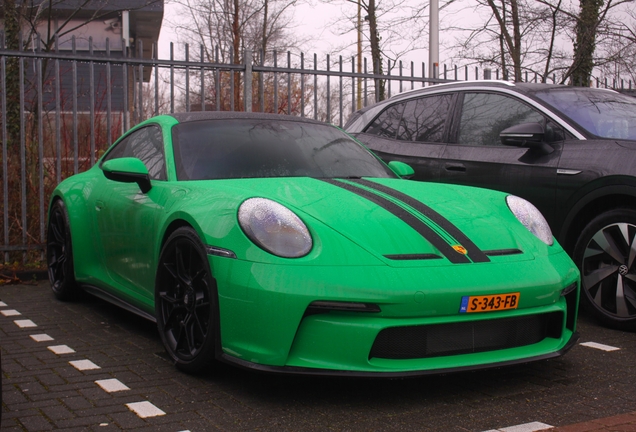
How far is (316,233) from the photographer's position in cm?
355

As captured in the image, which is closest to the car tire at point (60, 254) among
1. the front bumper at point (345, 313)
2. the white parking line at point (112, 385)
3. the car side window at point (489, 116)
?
the white parking line at point (112, 385)

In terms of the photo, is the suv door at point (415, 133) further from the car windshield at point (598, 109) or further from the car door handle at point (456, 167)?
the car windshield at point (598, 109)

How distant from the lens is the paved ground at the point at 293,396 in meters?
3.22

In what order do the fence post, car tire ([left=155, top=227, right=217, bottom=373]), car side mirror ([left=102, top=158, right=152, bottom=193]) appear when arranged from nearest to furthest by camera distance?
car tire ([left=155, top=227, right=217, bottom=373]) → car side mirror ([left=102, top=158, right=152, bottom=193]) → the fence post

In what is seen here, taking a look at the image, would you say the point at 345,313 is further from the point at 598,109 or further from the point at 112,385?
the point at 598,109

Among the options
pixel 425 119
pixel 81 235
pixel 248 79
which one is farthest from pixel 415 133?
pixel 81 235

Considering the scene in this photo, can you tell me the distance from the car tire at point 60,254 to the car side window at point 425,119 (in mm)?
2898

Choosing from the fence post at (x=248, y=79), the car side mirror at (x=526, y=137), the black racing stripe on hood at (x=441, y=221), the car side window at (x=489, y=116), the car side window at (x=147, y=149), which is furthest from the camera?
the fence post at (x=248, y=79)

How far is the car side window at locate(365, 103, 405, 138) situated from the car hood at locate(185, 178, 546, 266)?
2555 mm

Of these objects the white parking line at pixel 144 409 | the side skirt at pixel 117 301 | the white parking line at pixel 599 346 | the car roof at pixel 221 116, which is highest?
the car roof at pixel 221 116

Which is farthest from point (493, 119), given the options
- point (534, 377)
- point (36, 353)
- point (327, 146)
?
point (36, 353)

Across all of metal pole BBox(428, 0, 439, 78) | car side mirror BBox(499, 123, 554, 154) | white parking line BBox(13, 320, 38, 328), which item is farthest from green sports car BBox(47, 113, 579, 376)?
metal pole BBox(428, 0, 439, 78)

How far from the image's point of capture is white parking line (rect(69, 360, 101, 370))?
4.15 meters

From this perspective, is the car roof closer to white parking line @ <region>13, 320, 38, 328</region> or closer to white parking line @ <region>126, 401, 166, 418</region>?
white parking line @ <region>13, 320, 38, 328</region>
